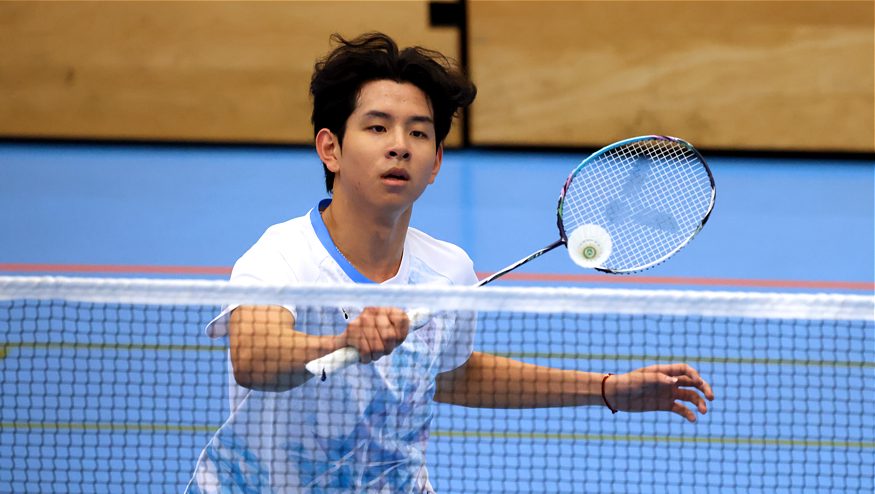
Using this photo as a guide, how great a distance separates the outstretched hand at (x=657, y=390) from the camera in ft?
7.65

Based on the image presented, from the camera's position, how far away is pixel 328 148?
2348mm

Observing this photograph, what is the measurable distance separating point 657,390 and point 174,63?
768 cm

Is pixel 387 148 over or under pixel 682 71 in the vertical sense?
under

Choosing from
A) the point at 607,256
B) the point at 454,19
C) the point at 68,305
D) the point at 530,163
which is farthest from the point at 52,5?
the point at 607,256

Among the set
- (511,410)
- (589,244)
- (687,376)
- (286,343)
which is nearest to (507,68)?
(511,410)

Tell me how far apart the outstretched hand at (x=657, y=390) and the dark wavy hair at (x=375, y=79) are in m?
0.61

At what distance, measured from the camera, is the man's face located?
2182 mm

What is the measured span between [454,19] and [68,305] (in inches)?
187

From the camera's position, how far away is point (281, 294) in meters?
2.07

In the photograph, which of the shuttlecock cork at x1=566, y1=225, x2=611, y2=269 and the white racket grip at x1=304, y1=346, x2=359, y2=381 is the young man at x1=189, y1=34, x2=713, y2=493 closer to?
the white racket grip at x1=304, y1=346, x2=359, y2=381

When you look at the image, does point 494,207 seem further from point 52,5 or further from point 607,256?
point 607,256

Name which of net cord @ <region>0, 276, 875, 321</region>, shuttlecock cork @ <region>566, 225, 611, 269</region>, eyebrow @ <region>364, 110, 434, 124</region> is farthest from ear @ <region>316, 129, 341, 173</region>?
shuttlecock cork @ <region>566, 225, 611, 269</region>

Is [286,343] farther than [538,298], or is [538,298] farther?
[538,298]

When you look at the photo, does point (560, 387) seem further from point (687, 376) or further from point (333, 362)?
point (333, 362)
